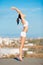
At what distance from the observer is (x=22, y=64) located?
7.02ft

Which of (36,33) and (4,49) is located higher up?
(36,33)

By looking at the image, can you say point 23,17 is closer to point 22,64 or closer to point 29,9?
point 29,9

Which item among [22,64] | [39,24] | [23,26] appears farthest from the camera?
[39,24]

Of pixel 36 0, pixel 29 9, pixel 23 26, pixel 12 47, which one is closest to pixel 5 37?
pixel 12 47

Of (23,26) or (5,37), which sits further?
(5,37)

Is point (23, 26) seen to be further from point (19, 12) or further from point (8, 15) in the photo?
point (8, 15)

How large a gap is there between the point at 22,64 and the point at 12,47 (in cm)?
67

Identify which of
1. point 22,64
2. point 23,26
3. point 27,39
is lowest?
point 22,64

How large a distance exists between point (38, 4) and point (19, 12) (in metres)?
0.36

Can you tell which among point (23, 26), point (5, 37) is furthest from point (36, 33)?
point (5, 37)

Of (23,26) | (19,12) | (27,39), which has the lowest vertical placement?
(27,39)

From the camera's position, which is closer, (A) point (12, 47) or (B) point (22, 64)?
(B) point (22, 64)

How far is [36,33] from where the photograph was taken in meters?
2.68

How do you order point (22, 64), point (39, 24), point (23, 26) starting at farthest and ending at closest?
point (39, 24)
point (23, 26)
point (22, 64)
